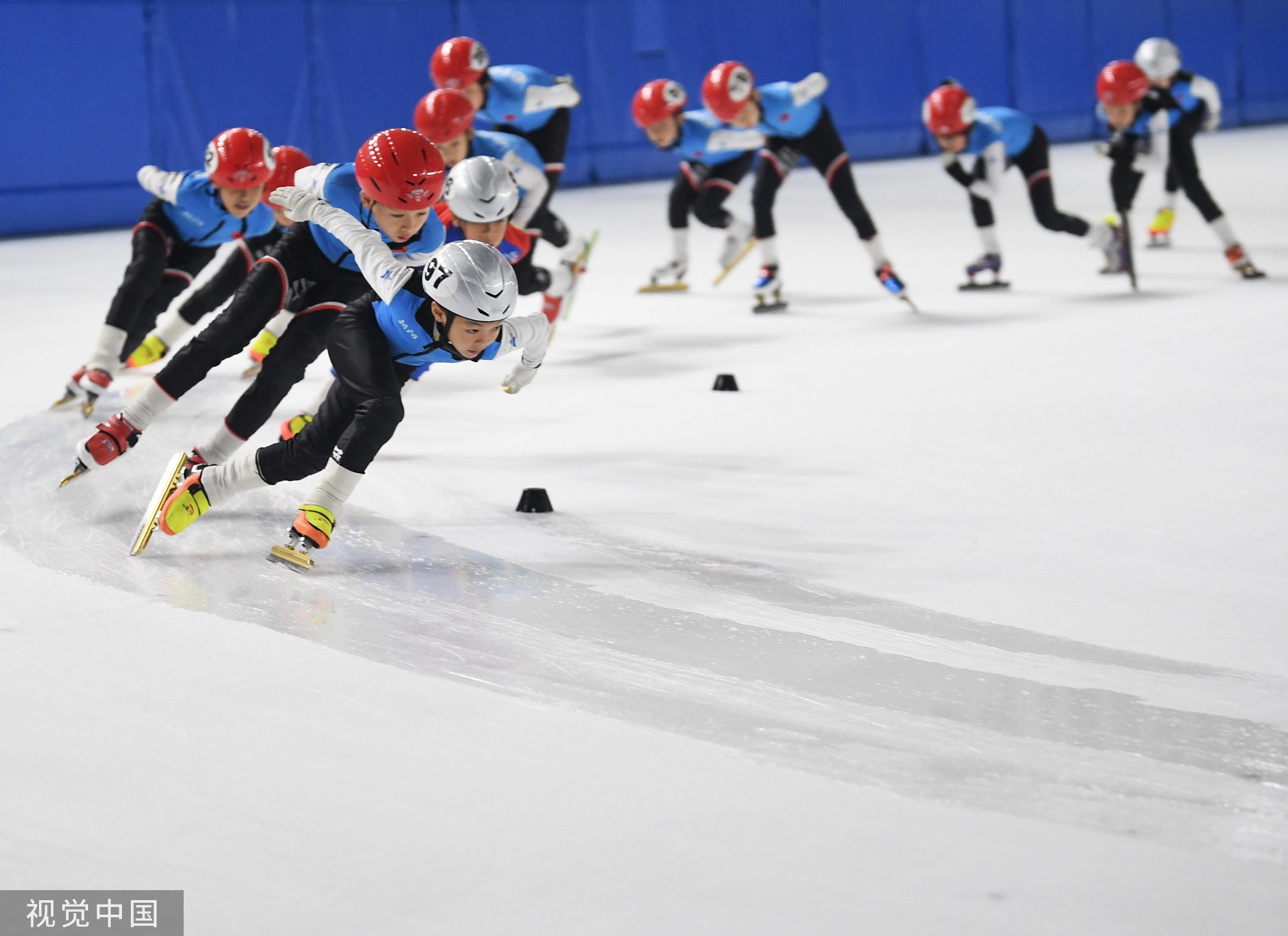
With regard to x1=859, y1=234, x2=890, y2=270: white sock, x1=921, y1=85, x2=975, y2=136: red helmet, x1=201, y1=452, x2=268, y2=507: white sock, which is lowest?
x1=859, y1=234, x2=890, y2=270: white sock

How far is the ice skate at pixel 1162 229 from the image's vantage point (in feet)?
34.1

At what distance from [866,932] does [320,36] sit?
14602 millimetres

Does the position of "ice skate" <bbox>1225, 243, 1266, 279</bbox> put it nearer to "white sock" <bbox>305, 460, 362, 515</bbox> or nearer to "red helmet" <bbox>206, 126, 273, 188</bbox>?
"red helmet" <bbox>206, 126, 273, 188</bbox>

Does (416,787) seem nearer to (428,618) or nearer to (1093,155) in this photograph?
(428,618)

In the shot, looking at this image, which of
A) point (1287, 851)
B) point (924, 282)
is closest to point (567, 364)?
point (924, 282)

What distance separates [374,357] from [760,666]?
141cm

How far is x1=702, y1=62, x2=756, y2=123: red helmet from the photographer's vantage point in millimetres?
7844

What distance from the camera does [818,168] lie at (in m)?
8.43

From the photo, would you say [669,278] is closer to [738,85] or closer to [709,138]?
[709,138]

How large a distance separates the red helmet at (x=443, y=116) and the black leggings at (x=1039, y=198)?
148 inches

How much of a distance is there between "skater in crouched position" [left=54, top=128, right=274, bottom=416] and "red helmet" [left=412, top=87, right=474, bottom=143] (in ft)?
2.36

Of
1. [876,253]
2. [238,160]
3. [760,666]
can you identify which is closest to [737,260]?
[876,253]

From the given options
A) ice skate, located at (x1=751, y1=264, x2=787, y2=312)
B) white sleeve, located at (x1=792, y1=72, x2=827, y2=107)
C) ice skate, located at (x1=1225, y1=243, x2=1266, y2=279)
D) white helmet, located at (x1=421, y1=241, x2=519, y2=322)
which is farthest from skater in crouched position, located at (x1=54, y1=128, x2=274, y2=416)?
ice skate, located at (x1=1225, y1=243, x2=1266, y2=279)

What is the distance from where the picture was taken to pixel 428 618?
3.36 m
